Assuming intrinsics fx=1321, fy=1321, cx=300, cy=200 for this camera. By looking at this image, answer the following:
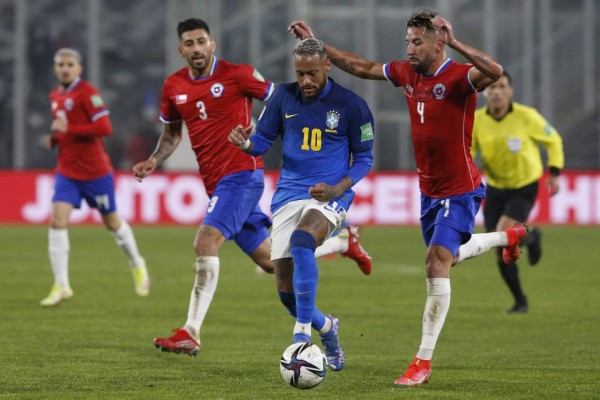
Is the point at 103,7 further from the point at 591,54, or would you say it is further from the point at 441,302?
the point at 441,302

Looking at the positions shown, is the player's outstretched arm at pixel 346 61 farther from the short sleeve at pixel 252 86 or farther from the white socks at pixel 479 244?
the white socks at pixel 479 244

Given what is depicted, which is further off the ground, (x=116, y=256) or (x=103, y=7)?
(x=103, y=7)

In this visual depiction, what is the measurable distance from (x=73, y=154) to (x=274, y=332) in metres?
3.51

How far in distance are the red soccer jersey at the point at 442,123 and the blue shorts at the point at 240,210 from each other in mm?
1604

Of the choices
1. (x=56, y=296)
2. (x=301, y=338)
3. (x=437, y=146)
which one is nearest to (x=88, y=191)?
(x=56, y=296)

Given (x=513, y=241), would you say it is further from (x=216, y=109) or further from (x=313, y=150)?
(x=216, y=109)

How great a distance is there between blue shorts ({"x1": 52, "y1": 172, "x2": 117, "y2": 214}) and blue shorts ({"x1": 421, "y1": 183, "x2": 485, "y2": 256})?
539 cm

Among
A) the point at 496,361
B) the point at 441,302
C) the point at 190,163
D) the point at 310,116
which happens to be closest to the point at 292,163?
the point at 310,116

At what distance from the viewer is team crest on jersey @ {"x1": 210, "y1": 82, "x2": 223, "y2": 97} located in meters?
9.85

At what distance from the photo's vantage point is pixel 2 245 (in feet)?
68.4

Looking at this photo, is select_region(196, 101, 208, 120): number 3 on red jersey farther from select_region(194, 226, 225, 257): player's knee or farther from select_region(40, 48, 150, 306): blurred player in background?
select_region(40, 48, 150, 306): blurred player in background

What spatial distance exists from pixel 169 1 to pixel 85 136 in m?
16.7

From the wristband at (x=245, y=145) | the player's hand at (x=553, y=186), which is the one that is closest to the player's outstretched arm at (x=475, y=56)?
the wristband at (x=245, y=145)

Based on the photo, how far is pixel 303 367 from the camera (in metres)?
7.46
